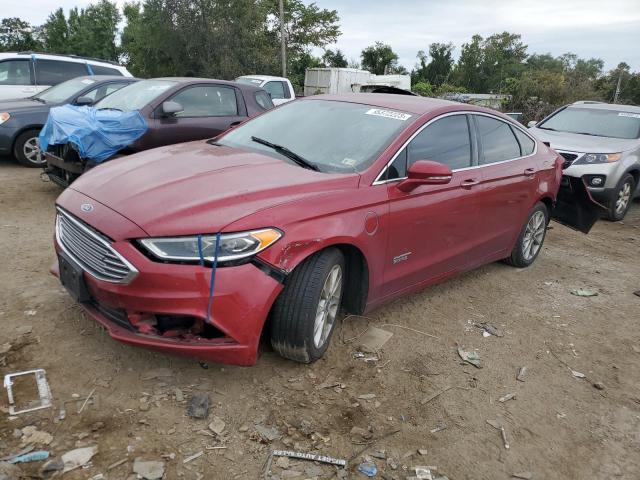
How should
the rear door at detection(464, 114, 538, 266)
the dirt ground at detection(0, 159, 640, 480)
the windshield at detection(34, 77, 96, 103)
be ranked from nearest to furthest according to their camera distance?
the dirt ground at detection(0, 159, 640, 480) → the rear door at detection(464, 114, 538, 266) → the windshield at detection(34, 77, 96, 103)

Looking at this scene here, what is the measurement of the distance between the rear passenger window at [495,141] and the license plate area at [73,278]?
3.12m

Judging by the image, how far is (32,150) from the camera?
816 centimetres

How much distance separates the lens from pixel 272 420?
2.79 metres

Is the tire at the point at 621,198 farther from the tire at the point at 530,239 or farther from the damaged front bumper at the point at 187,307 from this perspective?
the damaged front bumper at the point at 187,307

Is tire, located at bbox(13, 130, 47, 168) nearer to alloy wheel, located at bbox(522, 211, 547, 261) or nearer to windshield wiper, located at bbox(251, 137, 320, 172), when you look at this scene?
windshield wiper, located at bbox(251, 137, 320, 172)

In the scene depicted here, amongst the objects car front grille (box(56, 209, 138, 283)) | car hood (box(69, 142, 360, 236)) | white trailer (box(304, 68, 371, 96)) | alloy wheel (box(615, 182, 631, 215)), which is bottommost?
alloy wheel (box(615, 182, 631, 215))

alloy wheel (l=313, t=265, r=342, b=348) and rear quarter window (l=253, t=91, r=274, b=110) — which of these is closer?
alloy wheel (l=313, t=265, r=342, b=348)

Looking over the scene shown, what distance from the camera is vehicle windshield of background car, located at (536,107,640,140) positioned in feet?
28.2

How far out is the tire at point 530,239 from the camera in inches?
207

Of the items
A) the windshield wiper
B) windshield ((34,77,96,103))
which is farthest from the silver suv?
windshield ((34,77,96,103))

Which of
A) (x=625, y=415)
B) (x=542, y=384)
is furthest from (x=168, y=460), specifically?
(x=625, y=415)

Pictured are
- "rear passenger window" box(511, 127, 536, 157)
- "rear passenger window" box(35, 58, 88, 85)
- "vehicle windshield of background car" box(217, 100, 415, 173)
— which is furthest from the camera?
"rear passenger window" box(35, 58, 88, 85)

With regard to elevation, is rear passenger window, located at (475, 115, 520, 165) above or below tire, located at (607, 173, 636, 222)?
above

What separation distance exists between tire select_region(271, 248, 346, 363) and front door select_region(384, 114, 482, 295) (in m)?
0.60
